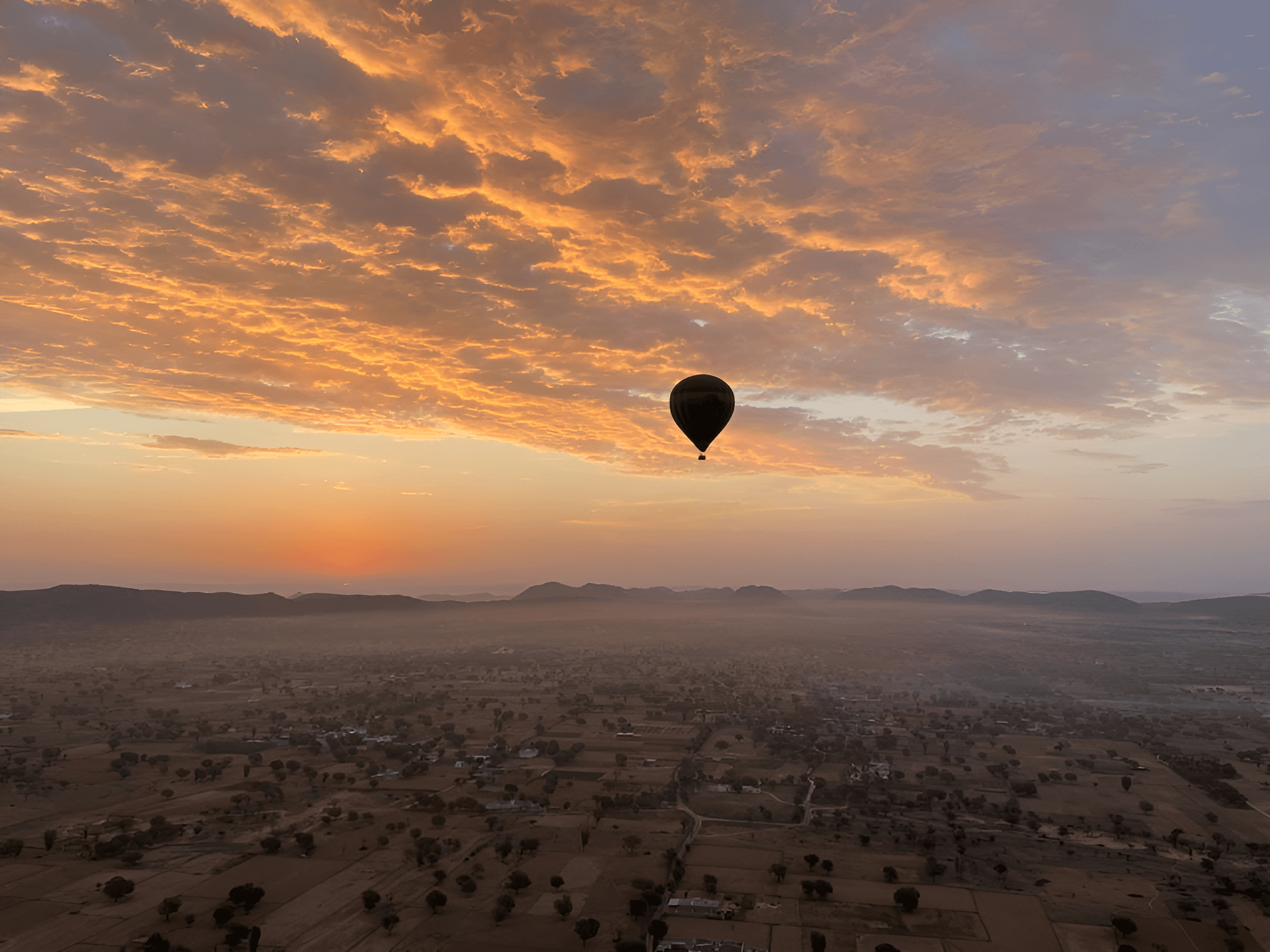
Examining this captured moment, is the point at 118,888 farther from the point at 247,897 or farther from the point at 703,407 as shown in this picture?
the point at 703,407

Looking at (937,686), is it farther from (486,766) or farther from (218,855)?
(218,855)

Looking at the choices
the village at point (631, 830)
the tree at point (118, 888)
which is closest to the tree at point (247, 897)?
the village at point (631, 830)

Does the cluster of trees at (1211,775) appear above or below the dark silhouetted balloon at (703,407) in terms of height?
below

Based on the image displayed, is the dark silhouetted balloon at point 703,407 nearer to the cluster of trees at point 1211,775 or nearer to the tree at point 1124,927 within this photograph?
the tree at point 1124,927

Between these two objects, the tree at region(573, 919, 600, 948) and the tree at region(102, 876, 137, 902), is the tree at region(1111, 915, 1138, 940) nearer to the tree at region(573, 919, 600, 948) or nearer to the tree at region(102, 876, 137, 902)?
the tree at region(573, 919, 600, 948)

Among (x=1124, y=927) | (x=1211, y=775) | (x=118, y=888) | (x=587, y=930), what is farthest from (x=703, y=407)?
(x=1211, y=775)

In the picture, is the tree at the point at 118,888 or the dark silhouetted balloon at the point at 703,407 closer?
the tree at the point at 118,888
